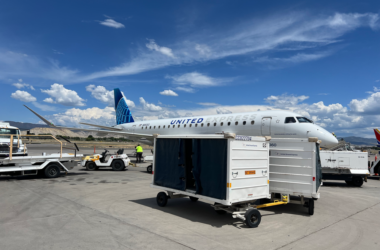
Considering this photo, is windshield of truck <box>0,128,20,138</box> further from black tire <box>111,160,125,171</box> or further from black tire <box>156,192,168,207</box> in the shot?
black tire <box>156,192,168,207</box>

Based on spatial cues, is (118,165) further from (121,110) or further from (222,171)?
(121,110)

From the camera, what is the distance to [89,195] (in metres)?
9.39

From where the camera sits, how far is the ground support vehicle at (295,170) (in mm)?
7594

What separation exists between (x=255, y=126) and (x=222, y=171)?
1119 centimetres

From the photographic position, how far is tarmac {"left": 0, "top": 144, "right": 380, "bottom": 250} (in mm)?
5211

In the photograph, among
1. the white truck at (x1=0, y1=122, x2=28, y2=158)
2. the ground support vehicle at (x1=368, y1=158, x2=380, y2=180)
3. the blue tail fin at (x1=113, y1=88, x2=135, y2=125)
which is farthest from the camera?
the blue tail fin at (x1=113, y1=88, x2=135, y2=125)

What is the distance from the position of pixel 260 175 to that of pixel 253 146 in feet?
2.71

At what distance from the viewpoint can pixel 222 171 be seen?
650 cm

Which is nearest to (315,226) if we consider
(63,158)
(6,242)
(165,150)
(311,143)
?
(311,143)

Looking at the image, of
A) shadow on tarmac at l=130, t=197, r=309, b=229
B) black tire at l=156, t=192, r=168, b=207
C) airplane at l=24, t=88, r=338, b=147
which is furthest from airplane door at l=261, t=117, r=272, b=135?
black tire at l=156, t=192, r=168, b=207

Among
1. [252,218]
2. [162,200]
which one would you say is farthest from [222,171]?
[162,200]

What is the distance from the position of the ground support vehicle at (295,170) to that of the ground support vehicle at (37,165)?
10560mm

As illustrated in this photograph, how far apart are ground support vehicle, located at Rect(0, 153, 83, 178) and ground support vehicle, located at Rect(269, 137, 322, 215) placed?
10.6 metres

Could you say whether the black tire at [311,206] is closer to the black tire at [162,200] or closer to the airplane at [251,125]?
the black tire at [162,200]
